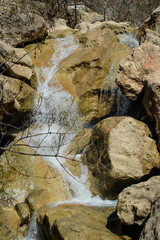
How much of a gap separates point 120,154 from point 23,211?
2304mm

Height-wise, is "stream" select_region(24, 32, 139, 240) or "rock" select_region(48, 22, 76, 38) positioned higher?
"rock" select_region(48, 22, 76, 38)

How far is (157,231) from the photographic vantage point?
2.83 m

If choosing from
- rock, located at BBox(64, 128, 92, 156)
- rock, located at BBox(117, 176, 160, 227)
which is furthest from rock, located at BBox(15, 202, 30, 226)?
rock, located at BBox(64, 128, 92, 156)

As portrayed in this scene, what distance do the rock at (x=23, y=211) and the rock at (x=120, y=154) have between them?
1607mm

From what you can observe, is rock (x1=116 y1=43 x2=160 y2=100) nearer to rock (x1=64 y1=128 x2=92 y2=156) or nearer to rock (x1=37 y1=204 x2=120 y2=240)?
rock (x1=64 y1=128 x2=92 y2=156)

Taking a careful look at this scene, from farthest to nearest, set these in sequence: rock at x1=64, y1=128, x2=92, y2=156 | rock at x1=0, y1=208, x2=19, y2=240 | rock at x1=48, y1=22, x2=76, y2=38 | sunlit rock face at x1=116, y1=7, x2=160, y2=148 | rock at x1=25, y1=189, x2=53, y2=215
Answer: rock at x1=48, y1=22, x2=76, y2=38
rock at x1=64, y1=128, x2=92, y2=156
sunlit rock face at x1=116, y1=7, x2=160, y2=148
rock at x1=25, y1=189, x2=53, y2=215
rock at x1=0, y1=208, x2=19, y2=240

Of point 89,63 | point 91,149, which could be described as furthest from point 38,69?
point 91,149

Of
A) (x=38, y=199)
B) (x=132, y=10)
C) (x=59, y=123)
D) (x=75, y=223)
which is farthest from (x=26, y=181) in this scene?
(x=132, y=10)

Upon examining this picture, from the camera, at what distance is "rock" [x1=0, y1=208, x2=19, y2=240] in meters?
4.71

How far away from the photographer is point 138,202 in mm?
3836

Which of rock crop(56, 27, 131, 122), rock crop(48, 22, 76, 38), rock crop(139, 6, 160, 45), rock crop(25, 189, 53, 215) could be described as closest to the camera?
rock crop(25, 189, 53, 215)

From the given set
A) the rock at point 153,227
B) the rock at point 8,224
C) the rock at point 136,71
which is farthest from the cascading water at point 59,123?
the rock at point 153,227

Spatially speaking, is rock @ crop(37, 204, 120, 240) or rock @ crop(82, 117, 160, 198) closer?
rock @ crop(37, 204, 120, 240)

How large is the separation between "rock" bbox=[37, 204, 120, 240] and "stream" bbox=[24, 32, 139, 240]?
85cm
